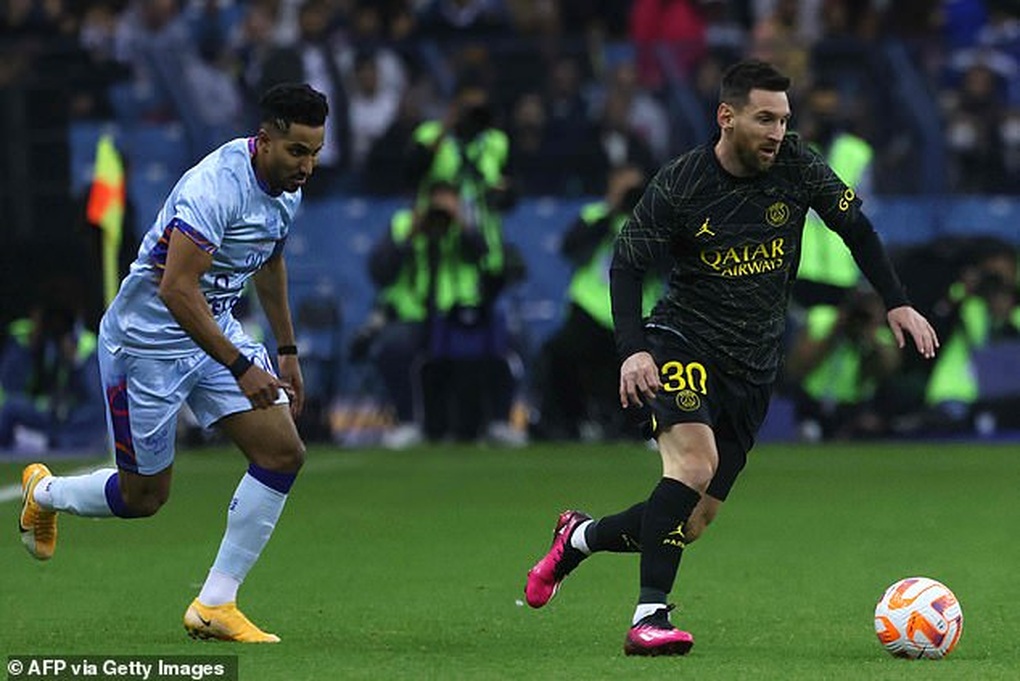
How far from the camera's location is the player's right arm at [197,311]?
832 cm

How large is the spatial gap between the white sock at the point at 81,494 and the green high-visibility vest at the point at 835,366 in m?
10.9

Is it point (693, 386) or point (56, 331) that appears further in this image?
point (56, 331)

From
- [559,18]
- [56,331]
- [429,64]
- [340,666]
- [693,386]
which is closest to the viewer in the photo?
[340,666]

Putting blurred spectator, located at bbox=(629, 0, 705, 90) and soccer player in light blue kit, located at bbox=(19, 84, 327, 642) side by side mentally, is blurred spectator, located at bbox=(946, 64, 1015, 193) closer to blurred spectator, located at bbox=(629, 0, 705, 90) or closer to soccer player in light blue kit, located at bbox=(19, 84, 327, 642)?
blurred spectator, located at bbox=(629, 0, 705, 90)

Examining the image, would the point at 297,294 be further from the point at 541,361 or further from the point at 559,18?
the point at 559,18

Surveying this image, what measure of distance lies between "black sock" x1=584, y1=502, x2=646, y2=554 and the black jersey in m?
0.67

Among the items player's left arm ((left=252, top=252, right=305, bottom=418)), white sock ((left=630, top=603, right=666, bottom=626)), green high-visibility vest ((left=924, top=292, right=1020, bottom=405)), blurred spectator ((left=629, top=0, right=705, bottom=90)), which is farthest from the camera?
blurred spectator ((left=629, top=0, right=705, bottom=90))

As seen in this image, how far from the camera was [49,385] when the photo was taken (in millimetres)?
19656

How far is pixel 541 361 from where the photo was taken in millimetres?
19703

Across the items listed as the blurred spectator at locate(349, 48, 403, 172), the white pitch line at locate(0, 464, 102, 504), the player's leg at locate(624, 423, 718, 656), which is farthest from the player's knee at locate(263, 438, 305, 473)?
the blurred spectator at locate(349, 48, 403, 172)

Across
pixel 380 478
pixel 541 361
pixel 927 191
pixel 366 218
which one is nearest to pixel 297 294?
pixel 366 218

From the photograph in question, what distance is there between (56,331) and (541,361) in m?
3.99

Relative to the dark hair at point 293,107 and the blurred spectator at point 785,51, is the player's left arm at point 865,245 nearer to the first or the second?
the dark hair at point 293,107

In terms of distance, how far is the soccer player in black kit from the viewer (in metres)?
8.41
